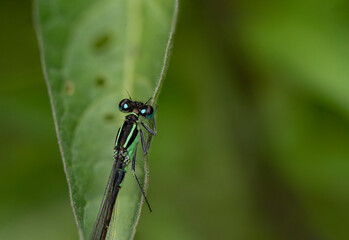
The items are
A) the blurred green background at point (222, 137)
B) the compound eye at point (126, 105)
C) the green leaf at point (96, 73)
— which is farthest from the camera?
the blurred green background at point (222, 137)

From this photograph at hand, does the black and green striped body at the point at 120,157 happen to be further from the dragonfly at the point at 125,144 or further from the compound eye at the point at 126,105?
the compound eye at the point at 126,105

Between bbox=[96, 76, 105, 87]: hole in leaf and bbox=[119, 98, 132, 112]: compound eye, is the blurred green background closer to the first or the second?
bbox=[119, 98, 132, 112]: compound eye

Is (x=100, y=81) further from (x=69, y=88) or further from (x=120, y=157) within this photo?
(x=120, y=157)

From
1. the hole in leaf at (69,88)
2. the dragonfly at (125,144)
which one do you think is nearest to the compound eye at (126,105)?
the dragonfly at (125,144)

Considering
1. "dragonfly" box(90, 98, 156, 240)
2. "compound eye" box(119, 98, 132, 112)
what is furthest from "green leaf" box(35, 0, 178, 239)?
"compound eye" box(119, 98, 132, 112)

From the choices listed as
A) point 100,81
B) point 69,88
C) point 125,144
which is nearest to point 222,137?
point 125,144

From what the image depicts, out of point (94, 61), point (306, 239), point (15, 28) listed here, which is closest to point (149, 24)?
point (94, 61)

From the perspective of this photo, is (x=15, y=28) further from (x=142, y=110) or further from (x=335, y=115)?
(x=335, y=115)
